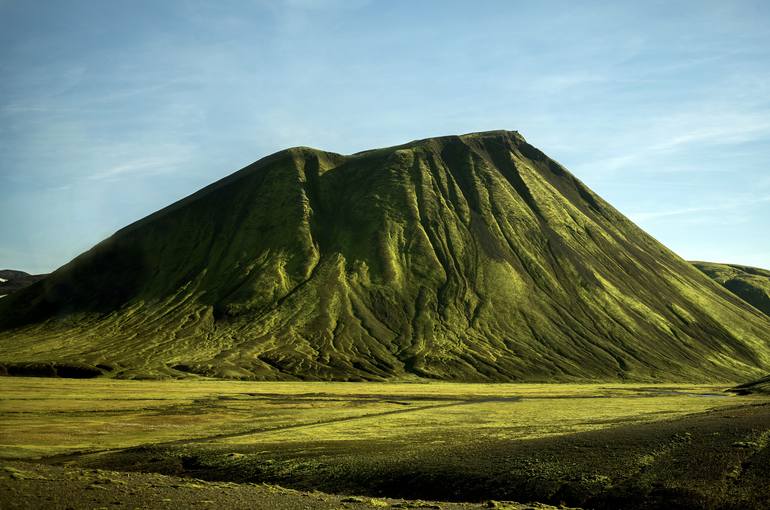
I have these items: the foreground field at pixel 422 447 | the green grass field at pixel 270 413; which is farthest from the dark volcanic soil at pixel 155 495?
the green grass field at pixel 270 413

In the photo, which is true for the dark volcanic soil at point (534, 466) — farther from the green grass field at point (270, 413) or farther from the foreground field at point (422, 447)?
the green grass field at point (270, 413)

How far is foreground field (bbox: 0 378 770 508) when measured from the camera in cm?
4494

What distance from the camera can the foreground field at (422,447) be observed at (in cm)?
4494

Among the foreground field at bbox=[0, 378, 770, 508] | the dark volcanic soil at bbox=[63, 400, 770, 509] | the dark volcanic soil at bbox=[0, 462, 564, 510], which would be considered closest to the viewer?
the dark volcanic soil at bbox=[0, 462, 564, 510]

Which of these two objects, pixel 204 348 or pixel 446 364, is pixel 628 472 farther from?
pixel 204 348

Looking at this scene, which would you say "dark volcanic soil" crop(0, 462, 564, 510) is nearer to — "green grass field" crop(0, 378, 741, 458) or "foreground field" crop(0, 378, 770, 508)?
"foreground field" crop(0, 378, 770, 508)

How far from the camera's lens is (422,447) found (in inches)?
2388

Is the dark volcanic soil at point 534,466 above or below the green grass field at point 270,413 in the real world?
above

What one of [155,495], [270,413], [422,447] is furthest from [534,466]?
[270,413]

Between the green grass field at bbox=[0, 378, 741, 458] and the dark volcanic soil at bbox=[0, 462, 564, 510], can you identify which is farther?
the green grass field at bbox=[0, 378, 741, 458]

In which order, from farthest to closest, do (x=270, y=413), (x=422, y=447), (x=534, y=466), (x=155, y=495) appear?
(x=270, y=413) < (x=422, y=447) < (x=534, y=466) < (x=155, y=495)

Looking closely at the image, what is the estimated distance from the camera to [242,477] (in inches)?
2064

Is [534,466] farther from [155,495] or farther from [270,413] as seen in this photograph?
[270,413]

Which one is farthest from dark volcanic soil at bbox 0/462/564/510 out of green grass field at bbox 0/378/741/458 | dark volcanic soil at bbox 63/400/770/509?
green grass field at bbox 0/378/741/458
